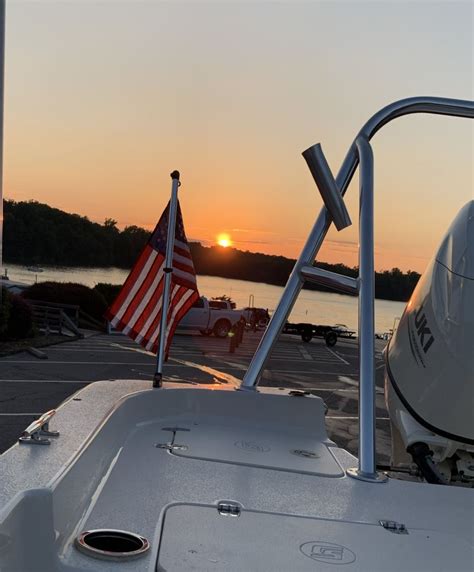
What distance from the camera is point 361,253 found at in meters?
2.68

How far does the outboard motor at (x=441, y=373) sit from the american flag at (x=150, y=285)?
53.6 inches

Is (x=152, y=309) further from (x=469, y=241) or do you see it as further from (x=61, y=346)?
(x=61, y=346)

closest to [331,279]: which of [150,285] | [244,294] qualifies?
[150,285]

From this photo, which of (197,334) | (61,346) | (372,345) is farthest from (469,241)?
(197,334)

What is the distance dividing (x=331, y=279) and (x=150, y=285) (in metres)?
1.39

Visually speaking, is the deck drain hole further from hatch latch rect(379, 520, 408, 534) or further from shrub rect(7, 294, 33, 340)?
shrub rect(7, 294, 33, 340)

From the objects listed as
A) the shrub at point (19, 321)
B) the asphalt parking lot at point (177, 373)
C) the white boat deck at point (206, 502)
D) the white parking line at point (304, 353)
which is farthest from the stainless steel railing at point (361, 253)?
the white parking line at point (304, 353)

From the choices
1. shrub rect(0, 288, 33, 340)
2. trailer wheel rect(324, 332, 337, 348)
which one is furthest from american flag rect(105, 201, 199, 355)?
trailer wheel rect(324, 332, 337, 348)

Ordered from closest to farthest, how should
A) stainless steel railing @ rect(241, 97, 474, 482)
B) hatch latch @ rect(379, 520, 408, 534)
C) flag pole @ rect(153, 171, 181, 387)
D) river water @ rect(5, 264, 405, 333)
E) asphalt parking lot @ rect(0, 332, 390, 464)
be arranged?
hatch latch @ rect(379, 520, 408, 534) < stainless steel railing @ rect(241, 97, 474, 482) < flag pole @ rect(153, 171, 181, 387) < asphalt parking lot @ rect(0, 332, 390, 464) < river water @ rect(5, 264, 405, 333)

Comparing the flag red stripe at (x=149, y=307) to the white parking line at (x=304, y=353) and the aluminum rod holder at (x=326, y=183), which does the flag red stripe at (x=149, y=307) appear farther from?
the white parking line at (x=304, y=353)

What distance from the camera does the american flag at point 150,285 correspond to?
381 centimetres

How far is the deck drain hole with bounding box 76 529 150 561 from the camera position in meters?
1.61

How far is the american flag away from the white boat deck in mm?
870

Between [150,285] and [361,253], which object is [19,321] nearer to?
[150,285]
